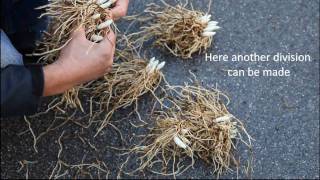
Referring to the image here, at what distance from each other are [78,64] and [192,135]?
38cm

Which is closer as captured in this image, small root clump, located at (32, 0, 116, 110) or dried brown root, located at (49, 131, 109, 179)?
small root clump, located at (32, 0, 116, 110)

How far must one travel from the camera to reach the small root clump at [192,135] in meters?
1.40

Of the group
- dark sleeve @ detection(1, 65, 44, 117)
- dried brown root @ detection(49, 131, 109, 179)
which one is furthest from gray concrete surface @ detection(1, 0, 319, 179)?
dark sleeve @ detection(1, 65, 44, 117)

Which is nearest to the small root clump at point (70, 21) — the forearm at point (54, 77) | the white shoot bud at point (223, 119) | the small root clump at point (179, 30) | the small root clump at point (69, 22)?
the small root clump at point (69, 22)

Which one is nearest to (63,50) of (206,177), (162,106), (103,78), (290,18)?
(103,78)

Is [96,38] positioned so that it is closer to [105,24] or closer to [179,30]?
[105,24]

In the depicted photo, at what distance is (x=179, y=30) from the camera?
57.7 inches

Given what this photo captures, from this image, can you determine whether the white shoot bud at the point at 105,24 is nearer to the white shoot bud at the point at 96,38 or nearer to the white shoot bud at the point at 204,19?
the white shoot bud at the point at 96,38

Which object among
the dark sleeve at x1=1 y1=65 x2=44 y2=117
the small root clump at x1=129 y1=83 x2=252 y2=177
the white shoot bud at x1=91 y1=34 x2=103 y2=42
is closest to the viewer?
the dark sleeve at x1=1 y1=65 x2=44 y2=117

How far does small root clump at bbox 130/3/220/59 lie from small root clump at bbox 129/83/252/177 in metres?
0.11

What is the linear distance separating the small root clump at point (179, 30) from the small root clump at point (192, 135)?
0.36 feet

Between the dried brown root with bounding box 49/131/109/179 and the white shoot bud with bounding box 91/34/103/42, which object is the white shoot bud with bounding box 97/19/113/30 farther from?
the dried brown root with bounding box 49/131/109/179

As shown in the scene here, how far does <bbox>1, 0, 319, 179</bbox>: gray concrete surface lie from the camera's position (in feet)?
4.75

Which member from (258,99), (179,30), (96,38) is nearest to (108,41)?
(96,38)
